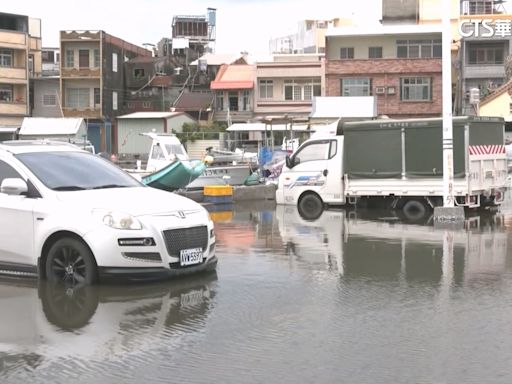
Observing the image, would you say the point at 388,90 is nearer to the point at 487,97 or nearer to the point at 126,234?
the point at 487,97

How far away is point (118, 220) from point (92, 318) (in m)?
1.39

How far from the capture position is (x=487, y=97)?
48094 millimetres

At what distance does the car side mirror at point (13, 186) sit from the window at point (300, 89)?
160 feet

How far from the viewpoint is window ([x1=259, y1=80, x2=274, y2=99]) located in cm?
5700

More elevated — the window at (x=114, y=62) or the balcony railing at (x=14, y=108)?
the window at (x=114, y=62)

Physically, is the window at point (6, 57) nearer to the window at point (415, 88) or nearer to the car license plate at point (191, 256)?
the window at point (415, 88)

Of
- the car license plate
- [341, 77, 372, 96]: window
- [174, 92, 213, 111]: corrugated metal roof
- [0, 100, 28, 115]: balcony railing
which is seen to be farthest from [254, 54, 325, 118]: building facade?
the car license plate

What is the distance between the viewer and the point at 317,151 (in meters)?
19.8

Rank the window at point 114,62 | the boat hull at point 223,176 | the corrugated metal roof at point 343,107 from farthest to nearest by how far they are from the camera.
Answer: the window at point 114,62 → the corrugated metal roof at point 343,107 → the boat hull at point 223,176

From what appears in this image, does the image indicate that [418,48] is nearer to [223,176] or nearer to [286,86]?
[286,86]

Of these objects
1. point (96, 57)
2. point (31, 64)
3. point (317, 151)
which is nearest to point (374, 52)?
point (96, 57)

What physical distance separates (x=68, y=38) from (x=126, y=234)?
53210 millimetres

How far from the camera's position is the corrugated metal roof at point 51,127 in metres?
43.3

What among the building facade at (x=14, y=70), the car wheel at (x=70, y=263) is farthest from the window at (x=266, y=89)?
the car wheel at (x=70, y=263)
